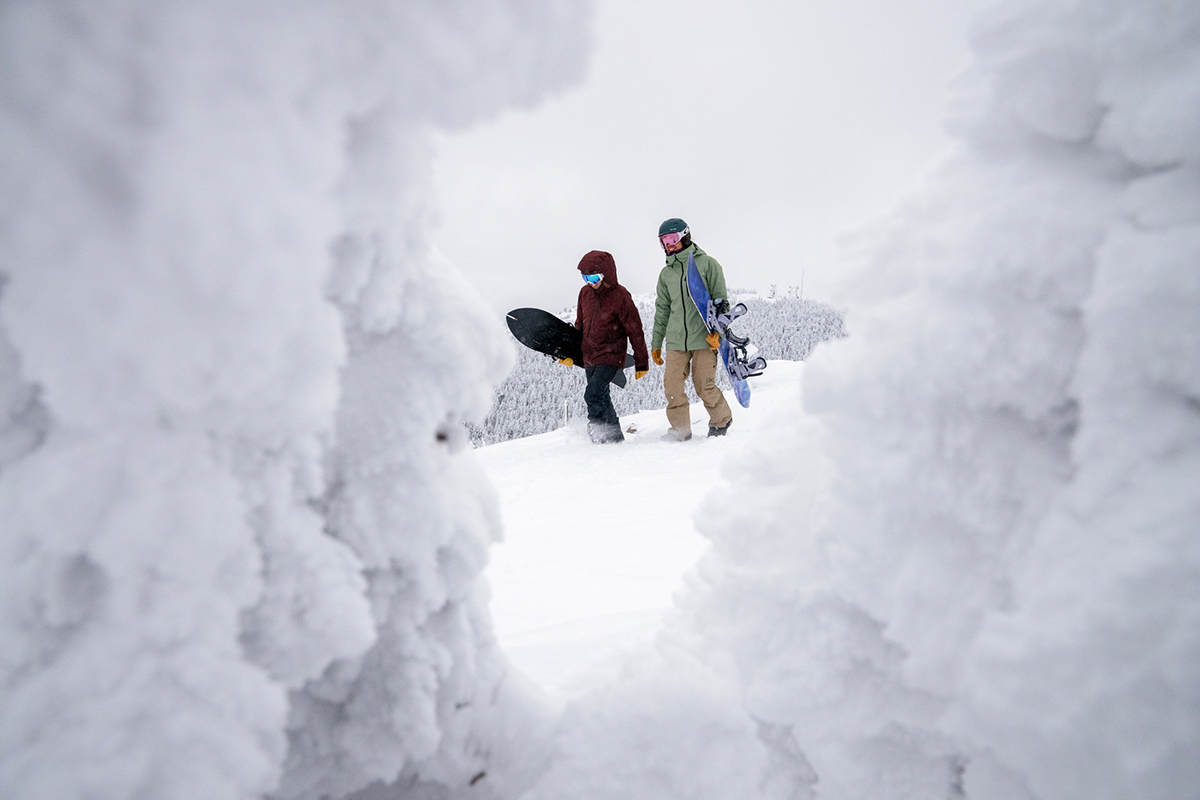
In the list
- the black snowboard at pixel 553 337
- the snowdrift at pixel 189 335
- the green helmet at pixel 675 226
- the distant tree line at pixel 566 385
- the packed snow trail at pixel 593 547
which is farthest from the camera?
the distant tree line at pixel 566 385

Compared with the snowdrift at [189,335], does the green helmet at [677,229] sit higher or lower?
higher

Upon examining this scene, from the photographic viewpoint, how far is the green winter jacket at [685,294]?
5.25 m

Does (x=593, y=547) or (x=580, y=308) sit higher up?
(x=580, y=308)

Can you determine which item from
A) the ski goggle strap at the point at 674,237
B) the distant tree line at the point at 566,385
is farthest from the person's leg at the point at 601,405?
the distant tree line at the point at 566,385

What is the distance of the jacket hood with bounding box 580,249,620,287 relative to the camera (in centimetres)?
543

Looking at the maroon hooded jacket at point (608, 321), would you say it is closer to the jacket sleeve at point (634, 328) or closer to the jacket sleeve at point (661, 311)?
the jacket sleeve at point (634, 328)

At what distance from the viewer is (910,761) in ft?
3.08

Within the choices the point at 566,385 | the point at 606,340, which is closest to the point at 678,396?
the point at 606,340

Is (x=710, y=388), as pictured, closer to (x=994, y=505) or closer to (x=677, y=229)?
(x=677, y=229)

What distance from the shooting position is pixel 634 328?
557cm

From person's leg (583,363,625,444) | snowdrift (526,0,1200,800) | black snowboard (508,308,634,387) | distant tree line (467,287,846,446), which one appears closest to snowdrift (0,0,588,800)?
snowdrift (526,0,1200,800)

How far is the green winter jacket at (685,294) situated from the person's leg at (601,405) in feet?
2.45

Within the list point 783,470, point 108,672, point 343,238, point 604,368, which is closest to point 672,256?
point 604,368

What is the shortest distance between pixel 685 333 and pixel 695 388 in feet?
1.81
